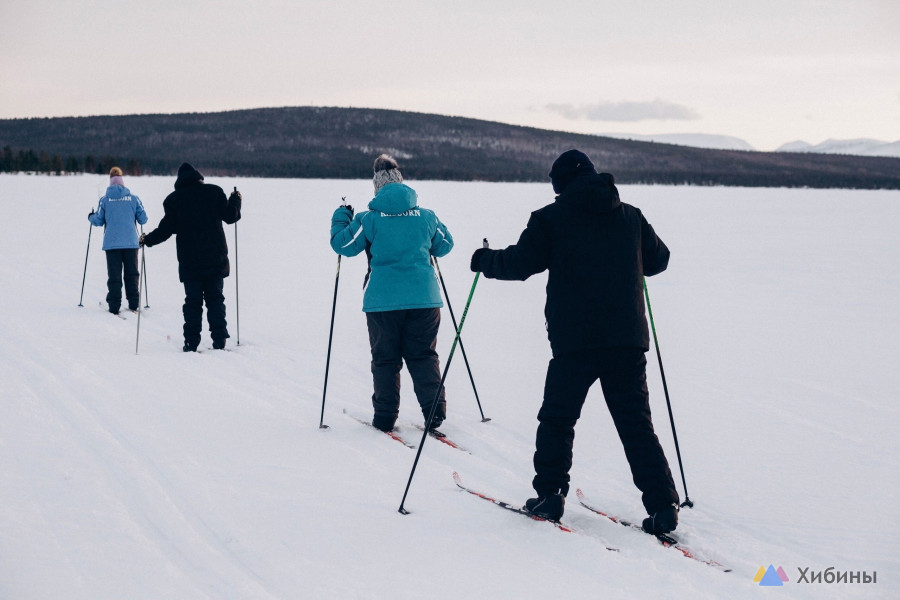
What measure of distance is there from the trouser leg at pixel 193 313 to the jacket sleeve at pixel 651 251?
15.1 ft

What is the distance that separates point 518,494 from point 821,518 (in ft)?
4.54

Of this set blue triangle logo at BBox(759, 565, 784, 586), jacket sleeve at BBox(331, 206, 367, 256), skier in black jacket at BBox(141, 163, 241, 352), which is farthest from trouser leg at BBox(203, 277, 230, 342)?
blue triangle logo at BBox(759, 565, 784, 586)

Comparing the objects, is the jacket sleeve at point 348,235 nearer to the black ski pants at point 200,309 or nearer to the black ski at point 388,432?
the black ski at point 388,432

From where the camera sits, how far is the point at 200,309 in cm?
705

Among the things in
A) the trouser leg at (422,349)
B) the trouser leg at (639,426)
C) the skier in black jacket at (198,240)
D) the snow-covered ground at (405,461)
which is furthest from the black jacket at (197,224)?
the trouser leg at (639,426)

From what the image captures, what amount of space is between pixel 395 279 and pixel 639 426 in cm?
181

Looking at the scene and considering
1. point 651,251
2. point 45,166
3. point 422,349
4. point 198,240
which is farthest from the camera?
point 45,166

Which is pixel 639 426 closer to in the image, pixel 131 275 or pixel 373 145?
pixel 131 275

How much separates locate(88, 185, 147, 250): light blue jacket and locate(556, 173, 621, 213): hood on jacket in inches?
270

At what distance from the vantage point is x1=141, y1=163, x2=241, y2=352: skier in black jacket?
→ 691cm

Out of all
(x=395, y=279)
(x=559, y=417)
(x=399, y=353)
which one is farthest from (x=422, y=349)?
(x=559, y=417)

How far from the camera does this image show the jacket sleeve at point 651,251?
336 cm

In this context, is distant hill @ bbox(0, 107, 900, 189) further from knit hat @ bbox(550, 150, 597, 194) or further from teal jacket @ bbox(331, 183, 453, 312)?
knit hat @ bbox(550, 150, 597, 194)

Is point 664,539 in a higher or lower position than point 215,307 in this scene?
lower
